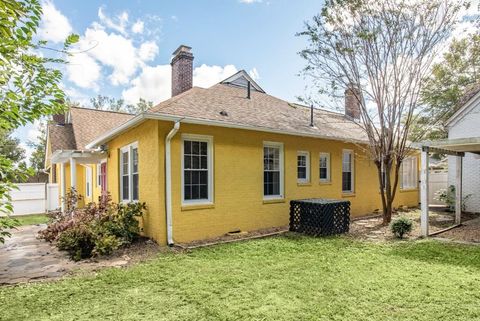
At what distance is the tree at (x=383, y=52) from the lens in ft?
31.6

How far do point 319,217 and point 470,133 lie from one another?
388 inches

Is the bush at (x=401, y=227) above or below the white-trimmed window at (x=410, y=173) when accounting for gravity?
below

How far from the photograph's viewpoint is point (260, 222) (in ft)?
30.9

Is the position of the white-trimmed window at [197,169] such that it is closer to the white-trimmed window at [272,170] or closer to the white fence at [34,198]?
the white-trimmed window at [272,170]

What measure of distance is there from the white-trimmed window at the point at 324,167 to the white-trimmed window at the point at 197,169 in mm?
4974

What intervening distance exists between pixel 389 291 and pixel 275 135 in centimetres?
613

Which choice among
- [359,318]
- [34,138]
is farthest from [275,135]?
[34,138]

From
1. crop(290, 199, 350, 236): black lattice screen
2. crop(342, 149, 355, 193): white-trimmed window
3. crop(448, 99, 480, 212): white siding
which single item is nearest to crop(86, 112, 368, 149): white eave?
crop(342, 149, 355, 193): white-trimmed window

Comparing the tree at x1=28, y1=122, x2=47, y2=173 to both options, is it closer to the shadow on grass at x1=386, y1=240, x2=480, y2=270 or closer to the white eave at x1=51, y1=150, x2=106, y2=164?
the white eave at x1=51, y1=150, x2=106, y2=164

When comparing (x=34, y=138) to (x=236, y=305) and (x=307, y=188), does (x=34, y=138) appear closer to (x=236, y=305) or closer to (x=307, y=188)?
(x=307, y=188)

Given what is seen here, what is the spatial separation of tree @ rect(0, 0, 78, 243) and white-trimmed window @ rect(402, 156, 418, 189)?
16.0m

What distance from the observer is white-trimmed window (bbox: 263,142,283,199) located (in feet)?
32.1

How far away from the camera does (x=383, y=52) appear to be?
9.95 m

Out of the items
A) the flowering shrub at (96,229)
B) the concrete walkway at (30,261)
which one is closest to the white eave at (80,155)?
the flowering shrub at (96,229)
